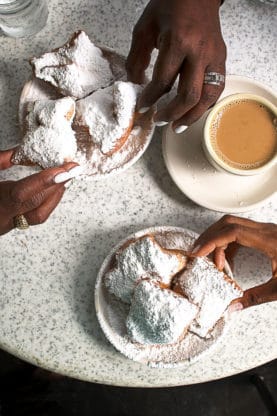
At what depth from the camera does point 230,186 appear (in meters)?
1.07

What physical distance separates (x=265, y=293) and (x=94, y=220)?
1.15 ft

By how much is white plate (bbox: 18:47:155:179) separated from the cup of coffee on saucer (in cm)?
12

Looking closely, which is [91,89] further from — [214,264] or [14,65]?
[214,264]

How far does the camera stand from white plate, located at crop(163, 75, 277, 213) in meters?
1.05

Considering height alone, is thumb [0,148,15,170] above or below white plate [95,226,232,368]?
above

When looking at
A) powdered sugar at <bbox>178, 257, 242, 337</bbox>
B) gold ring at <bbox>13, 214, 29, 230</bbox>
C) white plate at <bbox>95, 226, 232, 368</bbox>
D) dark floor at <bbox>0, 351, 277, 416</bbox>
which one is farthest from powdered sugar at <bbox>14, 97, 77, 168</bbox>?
dark floor at <bbox>0, 351, 277, 416</bbox>

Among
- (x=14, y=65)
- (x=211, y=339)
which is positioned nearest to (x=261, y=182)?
(x=211, y=339)

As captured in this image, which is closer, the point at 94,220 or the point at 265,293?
the point at 265,293

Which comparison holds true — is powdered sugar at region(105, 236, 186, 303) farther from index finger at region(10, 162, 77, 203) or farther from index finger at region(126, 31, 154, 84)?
index finger at region(126, 31, 154, 84)

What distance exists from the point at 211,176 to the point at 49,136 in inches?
12.5

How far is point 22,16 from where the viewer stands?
1.06 meters

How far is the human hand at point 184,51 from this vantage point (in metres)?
0.90

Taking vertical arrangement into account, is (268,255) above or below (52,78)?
below

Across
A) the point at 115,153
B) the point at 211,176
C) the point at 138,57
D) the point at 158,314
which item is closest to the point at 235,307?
the point at 158,314
